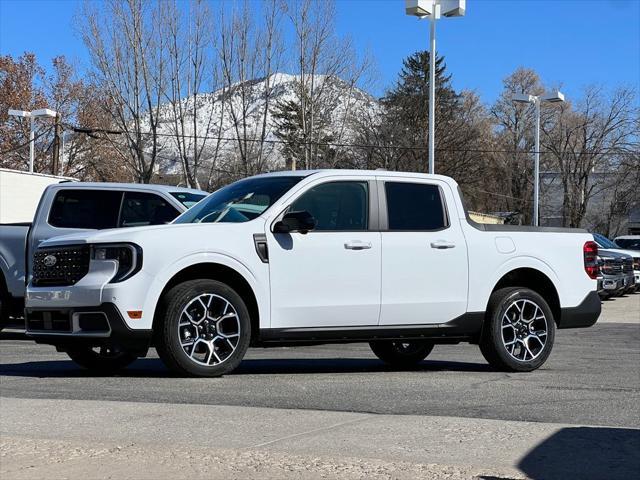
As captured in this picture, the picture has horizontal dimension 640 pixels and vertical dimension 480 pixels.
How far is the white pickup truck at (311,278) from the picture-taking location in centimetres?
823

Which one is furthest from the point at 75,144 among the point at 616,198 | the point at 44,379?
the point at 44,379

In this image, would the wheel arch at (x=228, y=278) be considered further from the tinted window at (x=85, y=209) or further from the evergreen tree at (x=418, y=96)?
the evergreen tree at (x=418, y=96)

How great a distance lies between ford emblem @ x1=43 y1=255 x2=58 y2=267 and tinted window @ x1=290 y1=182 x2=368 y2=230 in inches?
85.6

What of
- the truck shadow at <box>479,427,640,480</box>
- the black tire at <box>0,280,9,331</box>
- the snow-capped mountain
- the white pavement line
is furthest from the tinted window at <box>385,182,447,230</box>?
the snow-capped mountain

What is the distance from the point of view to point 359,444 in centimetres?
578

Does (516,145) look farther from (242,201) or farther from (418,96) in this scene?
(242,201)

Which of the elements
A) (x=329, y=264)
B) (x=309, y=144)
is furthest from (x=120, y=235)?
(x=309, y=144)

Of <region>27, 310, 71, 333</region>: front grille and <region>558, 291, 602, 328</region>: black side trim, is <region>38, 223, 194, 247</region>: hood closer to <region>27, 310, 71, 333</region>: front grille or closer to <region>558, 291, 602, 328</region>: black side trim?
<region>27, 310, 71, 333</region>: front grille

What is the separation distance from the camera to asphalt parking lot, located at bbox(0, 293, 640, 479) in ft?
17.5

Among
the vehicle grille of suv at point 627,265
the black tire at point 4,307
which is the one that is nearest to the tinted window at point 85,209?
the black tire at point 4,307

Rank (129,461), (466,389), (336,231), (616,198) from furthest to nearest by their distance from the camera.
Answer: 1. (616,198)
2. (336,231)
3. (466,389)
4. (129,461)

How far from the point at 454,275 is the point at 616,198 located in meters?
66.4

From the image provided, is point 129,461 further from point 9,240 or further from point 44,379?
point 9,240

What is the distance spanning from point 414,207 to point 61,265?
11.0 ft
